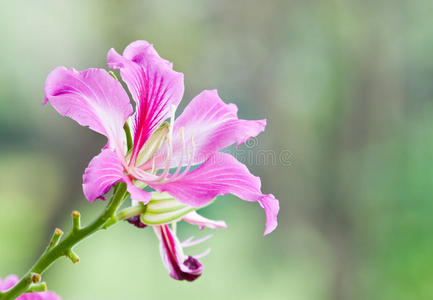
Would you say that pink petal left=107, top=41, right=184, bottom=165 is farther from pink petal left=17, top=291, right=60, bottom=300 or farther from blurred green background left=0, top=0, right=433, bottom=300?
blurred green background left=0, top=0, right=433, bottom=300

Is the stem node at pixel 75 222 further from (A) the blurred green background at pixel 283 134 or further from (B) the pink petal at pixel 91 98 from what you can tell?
(A) the blurred green background at pixel 283 134

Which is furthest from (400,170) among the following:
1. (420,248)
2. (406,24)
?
(406,24)

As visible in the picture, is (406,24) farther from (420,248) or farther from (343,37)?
(420,248)

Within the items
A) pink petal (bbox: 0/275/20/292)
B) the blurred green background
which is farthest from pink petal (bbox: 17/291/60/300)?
the blurred green background

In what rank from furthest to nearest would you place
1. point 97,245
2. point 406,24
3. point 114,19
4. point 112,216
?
point 97,245
point 406,24
point 114,19
point 112,216

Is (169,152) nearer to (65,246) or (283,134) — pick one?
(65,246)

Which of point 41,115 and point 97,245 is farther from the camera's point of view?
point 97,245
